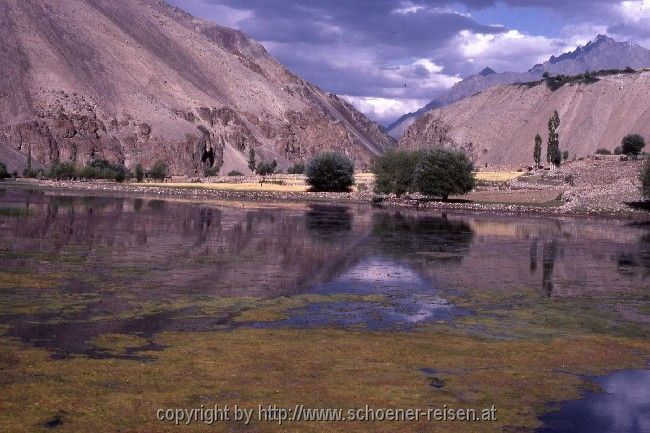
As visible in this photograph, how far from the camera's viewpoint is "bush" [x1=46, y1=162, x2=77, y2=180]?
458 ft

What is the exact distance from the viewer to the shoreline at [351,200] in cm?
8388

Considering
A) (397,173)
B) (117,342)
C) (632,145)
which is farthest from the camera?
(632,145)

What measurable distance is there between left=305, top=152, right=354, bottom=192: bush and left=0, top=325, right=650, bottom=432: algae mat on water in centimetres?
9411

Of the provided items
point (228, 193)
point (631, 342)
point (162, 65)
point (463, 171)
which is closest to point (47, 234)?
point (631, 342)

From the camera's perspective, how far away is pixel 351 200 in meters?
102

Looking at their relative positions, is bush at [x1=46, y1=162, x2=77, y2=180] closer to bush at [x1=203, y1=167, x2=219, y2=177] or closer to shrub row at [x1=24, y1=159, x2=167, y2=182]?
shrub row at [x1=24, y1=159, x2=167, y2=182]

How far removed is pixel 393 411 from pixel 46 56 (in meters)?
174

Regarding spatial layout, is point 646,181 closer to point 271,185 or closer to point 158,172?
point 271,185

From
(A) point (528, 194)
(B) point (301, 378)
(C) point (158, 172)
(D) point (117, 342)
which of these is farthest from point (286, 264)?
(C) point (158, 172)

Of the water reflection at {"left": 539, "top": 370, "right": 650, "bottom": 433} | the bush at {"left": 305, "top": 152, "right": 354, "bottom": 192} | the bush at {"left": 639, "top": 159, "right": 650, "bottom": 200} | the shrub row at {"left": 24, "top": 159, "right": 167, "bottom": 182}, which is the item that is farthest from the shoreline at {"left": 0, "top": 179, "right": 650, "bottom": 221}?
the water reflection at {"left": 539, "top": 370, "right": 650, "bottom": 433}

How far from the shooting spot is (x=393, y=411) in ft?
45.1

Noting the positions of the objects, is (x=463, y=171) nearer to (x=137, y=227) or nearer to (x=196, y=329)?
(x=137, y=227)

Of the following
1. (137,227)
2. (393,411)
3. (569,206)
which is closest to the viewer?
(393,411)

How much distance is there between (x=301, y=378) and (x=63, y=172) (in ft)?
438
